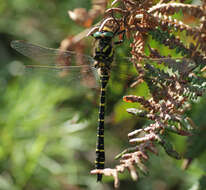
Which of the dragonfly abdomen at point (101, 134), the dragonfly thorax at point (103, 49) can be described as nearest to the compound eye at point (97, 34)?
the dragonfly thorax at point (103, 49)

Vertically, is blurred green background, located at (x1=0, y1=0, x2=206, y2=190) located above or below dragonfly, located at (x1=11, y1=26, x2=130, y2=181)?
below

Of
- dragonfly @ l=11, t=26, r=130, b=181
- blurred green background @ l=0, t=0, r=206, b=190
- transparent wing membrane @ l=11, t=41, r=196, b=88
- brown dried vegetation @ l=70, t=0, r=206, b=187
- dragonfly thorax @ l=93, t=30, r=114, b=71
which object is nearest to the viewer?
brown dried vegetation @ l=70, t=0, r=206, b=187

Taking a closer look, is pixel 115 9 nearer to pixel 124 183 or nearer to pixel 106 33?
pixel 106 33

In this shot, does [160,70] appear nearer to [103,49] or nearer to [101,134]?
[103,49]

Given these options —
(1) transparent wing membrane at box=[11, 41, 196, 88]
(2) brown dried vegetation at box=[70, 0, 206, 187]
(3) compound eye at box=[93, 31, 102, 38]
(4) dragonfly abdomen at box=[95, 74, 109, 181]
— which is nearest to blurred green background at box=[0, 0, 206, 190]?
(1) transparent wing membrane at box=[11, 41, 196, 88]

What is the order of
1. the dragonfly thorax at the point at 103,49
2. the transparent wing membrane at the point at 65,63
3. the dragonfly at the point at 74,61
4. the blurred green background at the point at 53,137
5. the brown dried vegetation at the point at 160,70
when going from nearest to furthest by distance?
the brown dried vegetation at the point at 160,70 → the dragonfly thorax at the point at 103,49 → the dragonfly at the point at 74,61 → the transparent wing membrane at the point at 65,63 → the blurred green background at the point at 53,137

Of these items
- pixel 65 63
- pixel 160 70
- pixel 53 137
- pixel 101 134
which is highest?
pixel 160 70

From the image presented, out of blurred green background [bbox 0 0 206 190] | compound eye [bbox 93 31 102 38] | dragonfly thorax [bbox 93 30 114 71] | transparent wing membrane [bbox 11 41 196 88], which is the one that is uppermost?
compound eye [bbox 93 31 102 38]

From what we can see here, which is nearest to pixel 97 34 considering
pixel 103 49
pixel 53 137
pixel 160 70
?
pixel 103 49

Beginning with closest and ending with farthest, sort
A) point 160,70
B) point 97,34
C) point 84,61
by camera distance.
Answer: point 160,70 < point 97,34 < point 84,61

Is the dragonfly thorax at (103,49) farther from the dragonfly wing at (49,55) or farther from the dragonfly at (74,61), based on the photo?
the dragonfly wing at (49,55)

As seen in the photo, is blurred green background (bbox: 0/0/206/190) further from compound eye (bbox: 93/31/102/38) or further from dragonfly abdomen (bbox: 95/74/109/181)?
compound eye (bbox: 93/31/102/38)
